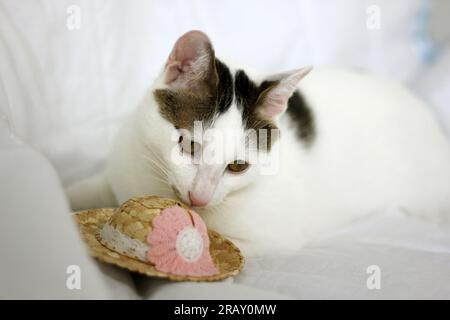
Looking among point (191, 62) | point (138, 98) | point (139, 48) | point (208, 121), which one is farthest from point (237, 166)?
point (139, 48)

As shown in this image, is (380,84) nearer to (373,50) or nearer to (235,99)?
(373,50)

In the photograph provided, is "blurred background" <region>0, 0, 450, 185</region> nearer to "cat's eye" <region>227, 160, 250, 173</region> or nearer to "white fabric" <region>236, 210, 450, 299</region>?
"cat's eye" <region>227, 160, 250, 173</region>

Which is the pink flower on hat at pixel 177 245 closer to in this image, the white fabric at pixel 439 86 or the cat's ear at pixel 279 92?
the cat's ear at pixel 279 92

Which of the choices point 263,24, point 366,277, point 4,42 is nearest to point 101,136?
point 4,42

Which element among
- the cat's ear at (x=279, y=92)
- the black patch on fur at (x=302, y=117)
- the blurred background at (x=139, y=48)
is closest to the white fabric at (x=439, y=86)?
the blurred background at (x=139, y=48)

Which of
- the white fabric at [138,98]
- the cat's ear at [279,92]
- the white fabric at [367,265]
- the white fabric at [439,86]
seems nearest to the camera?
the white fabric at [138,98]

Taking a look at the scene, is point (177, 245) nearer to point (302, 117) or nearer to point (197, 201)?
point (197, 201)

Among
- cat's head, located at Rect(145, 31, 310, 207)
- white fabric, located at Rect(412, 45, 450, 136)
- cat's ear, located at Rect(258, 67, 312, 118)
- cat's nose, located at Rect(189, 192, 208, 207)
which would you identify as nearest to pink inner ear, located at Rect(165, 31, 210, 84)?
cat's head, located at Rect(145, 31, 310, 207)
